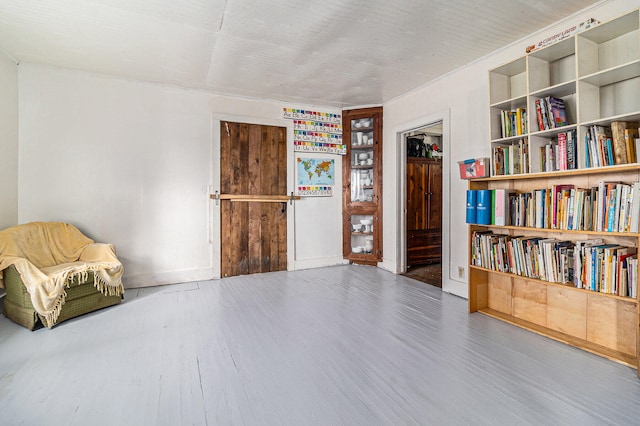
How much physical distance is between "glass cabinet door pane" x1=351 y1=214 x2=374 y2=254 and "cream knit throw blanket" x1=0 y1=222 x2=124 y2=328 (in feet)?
10.8

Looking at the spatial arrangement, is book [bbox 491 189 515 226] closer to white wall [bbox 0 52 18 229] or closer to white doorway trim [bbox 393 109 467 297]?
white doorway trim [bbox 393 109 467 297]

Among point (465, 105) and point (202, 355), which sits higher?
point (465, 105)

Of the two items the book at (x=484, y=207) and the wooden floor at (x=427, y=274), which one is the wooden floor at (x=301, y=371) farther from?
the wooden floor at (x=427, y=274)

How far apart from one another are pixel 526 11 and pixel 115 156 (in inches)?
175

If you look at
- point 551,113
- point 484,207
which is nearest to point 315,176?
point 484,207

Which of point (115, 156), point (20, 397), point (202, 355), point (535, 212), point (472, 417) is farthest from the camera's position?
point (115, 156)

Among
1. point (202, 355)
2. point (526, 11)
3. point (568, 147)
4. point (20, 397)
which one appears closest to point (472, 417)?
point (202, 355)

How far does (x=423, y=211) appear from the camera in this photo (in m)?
5.31

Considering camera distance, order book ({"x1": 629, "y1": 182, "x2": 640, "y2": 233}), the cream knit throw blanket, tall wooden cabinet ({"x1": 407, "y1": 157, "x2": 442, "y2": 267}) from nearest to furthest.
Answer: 1. book ({"x1": 629, "y1": 182, "x2": 640, "y2": 233})
2. the cream knit throw blanket
3. tall wooden cabinet ({"x1": 407, "y1": 157, "x2": 442, "y2": 267})

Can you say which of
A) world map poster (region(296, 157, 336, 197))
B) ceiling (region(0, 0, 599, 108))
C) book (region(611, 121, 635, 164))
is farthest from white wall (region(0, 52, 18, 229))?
book (region(611, 121, 635, 164))

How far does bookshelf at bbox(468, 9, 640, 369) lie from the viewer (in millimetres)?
2125

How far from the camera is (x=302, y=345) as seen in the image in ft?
7.60

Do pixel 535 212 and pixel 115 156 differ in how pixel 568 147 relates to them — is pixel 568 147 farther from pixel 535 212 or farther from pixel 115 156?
pixel 115 156

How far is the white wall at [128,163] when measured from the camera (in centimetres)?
343
